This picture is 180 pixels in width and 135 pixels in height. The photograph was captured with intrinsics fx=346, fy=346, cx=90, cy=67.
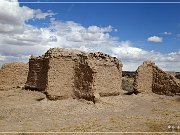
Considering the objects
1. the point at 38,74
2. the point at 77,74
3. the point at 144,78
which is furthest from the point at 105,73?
the point at 144,78

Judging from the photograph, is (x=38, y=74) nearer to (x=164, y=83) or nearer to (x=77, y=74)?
(x=77, y=74)

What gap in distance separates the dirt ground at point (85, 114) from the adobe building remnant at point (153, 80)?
1.16 meters

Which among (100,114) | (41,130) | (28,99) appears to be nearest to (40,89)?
(28,99)

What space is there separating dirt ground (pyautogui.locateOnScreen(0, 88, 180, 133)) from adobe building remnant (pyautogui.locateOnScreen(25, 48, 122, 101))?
60 cm

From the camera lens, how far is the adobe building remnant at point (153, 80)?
2745 cm

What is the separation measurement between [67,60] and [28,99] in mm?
4048

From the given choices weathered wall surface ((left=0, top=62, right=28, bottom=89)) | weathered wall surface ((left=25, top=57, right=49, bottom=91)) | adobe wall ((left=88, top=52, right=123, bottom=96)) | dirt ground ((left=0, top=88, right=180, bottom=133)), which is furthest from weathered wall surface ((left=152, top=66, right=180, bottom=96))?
weathered wall surface ((left=0, top=62, right=28, bottom=89))

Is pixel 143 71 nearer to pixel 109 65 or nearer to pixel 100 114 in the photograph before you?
pixel 109 65

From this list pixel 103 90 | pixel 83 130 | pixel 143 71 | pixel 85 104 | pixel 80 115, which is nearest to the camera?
pixel 83 130

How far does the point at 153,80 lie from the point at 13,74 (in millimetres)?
11636

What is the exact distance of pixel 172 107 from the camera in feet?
77.9

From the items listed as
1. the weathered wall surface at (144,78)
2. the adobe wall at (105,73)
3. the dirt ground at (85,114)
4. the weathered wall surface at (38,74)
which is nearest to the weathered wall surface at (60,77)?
the dirt ground at (85,114)

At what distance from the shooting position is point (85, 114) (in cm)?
2031

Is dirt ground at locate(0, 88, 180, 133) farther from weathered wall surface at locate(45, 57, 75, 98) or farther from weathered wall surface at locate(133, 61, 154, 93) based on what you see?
weathered wall surface at locate(133, 61, 154, 93)
